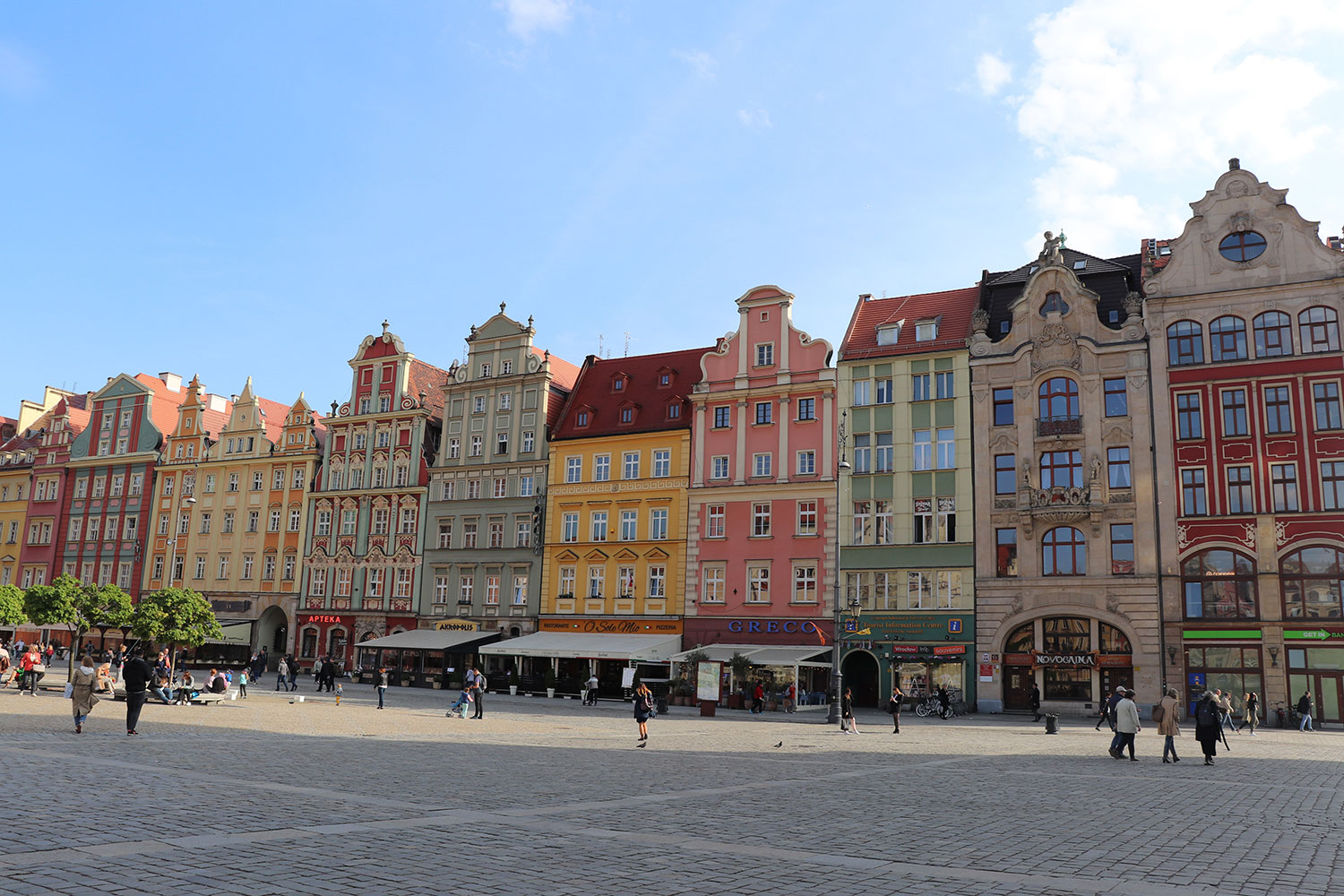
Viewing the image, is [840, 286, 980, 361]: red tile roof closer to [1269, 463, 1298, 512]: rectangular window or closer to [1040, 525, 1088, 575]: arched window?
[1040, 525, 1088, 575]: arched window

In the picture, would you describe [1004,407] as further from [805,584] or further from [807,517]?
[805,584]

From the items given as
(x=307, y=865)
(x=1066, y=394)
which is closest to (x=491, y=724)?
(x=307, y=865)

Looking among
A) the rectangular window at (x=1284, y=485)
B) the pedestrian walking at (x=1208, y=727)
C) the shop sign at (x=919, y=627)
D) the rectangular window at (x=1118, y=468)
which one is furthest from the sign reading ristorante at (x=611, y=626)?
the pedestrian walking at (x=1208, y=727)

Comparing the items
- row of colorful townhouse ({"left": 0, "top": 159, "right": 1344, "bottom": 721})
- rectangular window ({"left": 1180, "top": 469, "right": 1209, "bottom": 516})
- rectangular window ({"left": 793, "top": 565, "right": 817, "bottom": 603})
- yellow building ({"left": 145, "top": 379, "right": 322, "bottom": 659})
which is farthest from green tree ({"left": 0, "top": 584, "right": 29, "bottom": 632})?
rectangular window ({"left": 1180, "top": 469, "right": 1209, "bottom": 516})

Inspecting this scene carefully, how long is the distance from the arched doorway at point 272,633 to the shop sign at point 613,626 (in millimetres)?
19234

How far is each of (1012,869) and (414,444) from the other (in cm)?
5629

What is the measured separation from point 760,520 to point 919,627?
9352 mm

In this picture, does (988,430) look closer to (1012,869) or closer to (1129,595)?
(1129,595)

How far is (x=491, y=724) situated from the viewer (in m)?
29.9

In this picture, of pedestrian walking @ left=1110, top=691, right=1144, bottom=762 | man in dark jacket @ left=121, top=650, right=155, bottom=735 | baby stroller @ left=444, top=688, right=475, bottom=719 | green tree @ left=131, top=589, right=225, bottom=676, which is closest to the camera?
man in dark jacket @ left=121, top=650, right=155, bottom=735

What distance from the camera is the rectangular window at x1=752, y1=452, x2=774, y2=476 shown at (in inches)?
2051

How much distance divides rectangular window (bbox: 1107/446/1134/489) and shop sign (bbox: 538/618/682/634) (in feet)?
69.4

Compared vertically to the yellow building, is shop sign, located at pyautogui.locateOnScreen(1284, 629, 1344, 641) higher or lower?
lower

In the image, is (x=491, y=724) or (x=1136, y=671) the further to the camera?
(x=1136, y=671)
